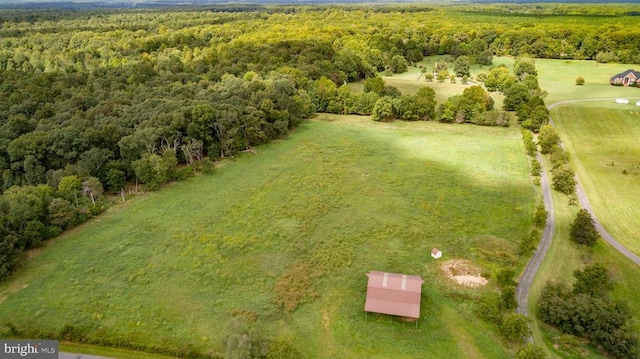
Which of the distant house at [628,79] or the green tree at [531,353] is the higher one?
the distant house at [628,79]

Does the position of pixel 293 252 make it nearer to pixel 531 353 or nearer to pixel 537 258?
pixel 531 353

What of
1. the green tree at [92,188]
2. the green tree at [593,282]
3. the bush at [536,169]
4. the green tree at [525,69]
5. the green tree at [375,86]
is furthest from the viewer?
the green tree at [525,69]

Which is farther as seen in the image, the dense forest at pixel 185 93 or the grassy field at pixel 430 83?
the grassy field at pixel 430 83

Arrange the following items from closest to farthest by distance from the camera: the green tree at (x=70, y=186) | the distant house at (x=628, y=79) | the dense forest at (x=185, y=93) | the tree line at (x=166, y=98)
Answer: the green tree at (x=70, y=186) → the tree line at (x=166, y=98) → the dense forest at (x=185, y=93) → the distant house at (x=628, y=79)

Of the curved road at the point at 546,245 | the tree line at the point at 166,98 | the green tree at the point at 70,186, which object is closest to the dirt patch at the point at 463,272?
the curved road at the point at 546,245

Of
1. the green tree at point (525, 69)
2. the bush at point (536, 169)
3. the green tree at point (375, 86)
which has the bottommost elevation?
the bush at point (536, 169)

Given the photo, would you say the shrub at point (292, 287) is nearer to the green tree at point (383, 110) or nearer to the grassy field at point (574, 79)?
the green tree at point (383, 110)

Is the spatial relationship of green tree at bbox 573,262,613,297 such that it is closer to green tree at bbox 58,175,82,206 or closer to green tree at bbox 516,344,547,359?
green tree at bbox 516,344,547,359

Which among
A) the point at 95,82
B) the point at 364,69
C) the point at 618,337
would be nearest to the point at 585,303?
the point at 618,337
